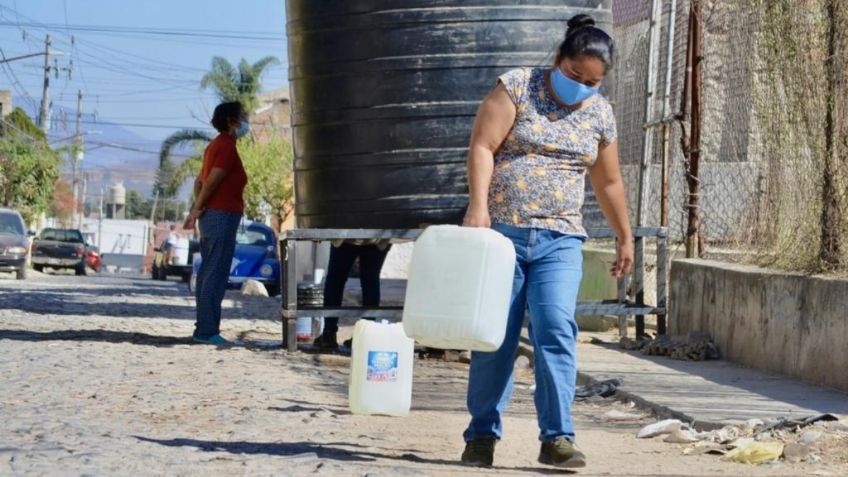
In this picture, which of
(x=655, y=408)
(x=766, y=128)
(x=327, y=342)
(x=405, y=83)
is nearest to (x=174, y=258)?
(x=327, y=342)

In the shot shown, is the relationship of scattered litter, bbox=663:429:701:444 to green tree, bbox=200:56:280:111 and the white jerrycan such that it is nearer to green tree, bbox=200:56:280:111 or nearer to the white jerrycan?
the white jerrycan

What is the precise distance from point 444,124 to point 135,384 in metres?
3.46

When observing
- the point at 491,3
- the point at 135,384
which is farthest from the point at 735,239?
the point at 135,384

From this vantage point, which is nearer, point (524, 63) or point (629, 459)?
point (629, 459)

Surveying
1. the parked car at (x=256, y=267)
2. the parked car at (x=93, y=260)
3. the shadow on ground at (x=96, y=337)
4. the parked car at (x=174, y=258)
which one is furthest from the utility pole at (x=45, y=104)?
the shadow on ground at (x=96, y=337)

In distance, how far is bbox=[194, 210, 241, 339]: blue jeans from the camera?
11.0m

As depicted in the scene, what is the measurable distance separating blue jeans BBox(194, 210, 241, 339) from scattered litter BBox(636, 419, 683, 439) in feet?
15.9

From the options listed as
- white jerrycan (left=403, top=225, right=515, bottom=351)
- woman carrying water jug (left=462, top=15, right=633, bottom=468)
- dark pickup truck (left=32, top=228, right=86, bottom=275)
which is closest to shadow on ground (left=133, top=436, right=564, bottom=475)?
woman carrying water jug (left=462, top=15, right=633, bottom=468)

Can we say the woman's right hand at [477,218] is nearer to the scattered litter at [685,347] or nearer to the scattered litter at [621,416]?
the scattered litter at [621,416]

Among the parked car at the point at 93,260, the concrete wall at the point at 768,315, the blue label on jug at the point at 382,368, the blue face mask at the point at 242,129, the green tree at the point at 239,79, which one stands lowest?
the parked car at the point at 93,260

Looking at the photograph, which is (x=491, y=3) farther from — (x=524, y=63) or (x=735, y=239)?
(x=735, y=239)

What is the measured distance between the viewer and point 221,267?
36.4ft

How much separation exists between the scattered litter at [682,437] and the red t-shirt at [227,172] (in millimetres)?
5122

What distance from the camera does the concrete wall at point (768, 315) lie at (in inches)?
321
